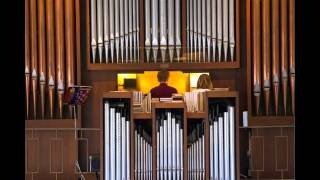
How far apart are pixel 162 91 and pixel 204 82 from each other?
71 cm

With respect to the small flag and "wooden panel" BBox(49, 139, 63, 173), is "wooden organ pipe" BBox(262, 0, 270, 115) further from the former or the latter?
"wooden panel" BBox(49, 139, 63, 173)

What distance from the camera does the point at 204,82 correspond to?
816 cm

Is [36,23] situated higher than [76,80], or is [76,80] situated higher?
[36,23]

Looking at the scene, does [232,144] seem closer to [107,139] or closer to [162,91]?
[107,139]

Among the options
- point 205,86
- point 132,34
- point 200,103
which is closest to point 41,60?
point 132,34

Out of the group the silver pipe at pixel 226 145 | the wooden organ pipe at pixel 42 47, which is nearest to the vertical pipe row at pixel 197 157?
the silver pipe at pixel 226 145

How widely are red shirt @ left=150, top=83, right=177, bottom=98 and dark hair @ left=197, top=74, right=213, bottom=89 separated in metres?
0.44

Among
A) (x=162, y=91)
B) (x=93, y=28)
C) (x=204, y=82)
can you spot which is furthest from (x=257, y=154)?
(x=93, y=28)

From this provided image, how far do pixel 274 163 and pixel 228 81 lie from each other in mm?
1487

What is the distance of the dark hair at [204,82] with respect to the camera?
8.14 m

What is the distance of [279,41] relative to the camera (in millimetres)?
8164

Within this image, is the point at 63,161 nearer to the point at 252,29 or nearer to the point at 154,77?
the point at 154,77

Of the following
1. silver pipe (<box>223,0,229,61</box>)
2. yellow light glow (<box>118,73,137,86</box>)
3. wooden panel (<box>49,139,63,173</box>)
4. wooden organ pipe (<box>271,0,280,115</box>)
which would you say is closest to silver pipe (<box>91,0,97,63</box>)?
yellow light glow (<box>118,73,137,86</box>)

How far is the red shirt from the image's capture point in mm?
7875
